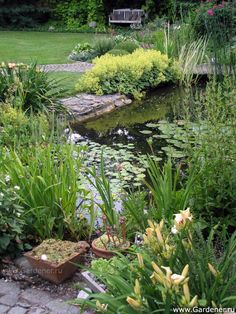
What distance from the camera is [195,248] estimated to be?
2.22 metres

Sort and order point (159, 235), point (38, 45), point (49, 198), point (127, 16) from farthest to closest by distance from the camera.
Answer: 1. point (127, 16)
2. point (38, 45)
3. point (49, 198)
4. point (159, 235)

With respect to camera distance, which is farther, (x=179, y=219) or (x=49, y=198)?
(x=49, y=198)

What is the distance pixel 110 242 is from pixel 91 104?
5.22m

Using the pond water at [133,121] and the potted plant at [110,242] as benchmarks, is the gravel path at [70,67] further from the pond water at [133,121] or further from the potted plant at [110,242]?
the potted plant at [110,242]

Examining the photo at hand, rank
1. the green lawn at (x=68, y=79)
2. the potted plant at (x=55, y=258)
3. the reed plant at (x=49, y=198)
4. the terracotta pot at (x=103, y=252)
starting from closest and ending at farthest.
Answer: the potted plant at (x=55, y=258) < the terracotta pot at (x=103, y=252) < the reed plant at (x=49, y=198) < the green lawn at (x=68, y=79)

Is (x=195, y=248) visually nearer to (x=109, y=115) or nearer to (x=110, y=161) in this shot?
(x=110, y=161)

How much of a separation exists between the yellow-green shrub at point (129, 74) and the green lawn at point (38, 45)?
2.22 m

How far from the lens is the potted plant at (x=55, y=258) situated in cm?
313

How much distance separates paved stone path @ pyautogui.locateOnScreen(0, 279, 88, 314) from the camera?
9.37ft

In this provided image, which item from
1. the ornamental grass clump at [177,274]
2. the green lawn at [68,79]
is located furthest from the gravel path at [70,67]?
the ornamental grass clump at [177,274]

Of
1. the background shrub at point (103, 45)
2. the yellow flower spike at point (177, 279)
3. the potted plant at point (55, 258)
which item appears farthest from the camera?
the background shrub at point (103, 45)

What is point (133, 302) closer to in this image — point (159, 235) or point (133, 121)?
point (159, 235)

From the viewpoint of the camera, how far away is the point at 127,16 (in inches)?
758

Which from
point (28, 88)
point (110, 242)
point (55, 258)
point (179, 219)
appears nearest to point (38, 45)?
point (28, 88)
